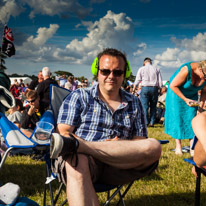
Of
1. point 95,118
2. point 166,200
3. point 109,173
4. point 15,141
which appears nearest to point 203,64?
point 166,200

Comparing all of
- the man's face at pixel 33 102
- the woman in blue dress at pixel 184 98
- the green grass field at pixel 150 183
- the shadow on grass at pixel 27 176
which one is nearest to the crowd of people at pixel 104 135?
the woman in blue dress at pixel 184 98

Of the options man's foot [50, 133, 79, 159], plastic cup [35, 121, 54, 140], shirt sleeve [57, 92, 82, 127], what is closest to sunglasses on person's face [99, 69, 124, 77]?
shirt sleeve [57, 92, 82, 127]

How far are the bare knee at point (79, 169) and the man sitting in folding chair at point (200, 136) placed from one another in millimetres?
902

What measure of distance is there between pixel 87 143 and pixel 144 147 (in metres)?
0.44

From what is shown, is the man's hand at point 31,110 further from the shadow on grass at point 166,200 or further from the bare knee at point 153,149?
the bare knee at point 153,149

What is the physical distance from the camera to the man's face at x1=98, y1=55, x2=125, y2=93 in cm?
235

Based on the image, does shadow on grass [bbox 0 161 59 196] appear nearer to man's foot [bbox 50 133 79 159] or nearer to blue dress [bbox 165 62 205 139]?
man's foot [bbox 50 133 79 159]

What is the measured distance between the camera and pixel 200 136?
1.89m

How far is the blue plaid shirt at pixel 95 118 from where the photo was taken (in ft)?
7.42

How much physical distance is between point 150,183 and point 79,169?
2.07 meters

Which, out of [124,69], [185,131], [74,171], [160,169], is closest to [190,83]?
[185,131]

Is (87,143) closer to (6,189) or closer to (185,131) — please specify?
(6,189)

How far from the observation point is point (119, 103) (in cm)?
245

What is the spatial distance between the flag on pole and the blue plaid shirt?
12.2m
